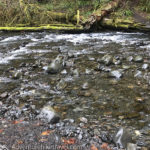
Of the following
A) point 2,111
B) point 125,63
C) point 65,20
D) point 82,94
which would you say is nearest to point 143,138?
point 82,94

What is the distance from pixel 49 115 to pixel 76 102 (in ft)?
2.12

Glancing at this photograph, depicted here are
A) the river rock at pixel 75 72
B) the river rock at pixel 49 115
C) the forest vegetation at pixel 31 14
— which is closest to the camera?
the river rock at pixel 49 115

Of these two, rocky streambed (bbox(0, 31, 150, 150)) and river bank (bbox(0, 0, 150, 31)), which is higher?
river bank (bbox(0, 0, 150, 31))

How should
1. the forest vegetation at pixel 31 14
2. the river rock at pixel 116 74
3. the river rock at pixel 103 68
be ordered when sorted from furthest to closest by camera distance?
the forest vegetation at pixel 31 14 → the river rock at pixel 103 68 → the river rock at pixel 116 74

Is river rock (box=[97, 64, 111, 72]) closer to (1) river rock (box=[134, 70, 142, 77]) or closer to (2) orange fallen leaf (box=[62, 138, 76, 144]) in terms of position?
(1) river rock (box=[134, 70, 142, 77])

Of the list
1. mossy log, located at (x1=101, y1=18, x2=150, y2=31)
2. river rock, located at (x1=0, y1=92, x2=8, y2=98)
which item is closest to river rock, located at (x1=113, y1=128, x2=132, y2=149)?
river rock, located at (x1=0, y1=92, x2=8, y2=98)

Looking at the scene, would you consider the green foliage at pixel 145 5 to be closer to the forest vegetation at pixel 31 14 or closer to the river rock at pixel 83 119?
the forest vegetation at pixel 31 14

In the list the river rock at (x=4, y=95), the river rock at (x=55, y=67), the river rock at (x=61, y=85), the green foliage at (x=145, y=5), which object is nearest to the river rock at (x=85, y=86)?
the river rock at (x=61, y=85)

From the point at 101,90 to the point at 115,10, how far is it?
9242mm

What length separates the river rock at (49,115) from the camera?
261cm

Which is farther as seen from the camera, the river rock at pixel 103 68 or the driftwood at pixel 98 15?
the driftwood at pixel 98 15

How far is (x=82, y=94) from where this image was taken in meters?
3.45

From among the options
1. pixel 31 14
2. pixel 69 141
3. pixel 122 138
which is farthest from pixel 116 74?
pixel 31 14

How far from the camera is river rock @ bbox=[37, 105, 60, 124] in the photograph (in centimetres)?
261
